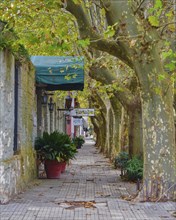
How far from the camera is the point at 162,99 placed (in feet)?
32.4

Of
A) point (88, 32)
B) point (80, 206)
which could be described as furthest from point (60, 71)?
point (80, 206)

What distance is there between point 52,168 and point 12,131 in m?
4.75

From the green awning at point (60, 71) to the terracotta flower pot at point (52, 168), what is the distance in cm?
254

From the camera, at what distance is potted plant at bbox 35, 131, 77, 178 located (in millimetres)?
15164

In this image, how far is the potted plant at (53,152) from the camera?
15164 mm

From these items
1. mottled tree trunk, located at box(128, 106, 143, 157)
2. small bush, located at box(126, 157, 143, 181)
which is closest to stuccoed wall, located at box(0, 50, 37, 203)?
small bush, located at box(126, 157, 143, 181)

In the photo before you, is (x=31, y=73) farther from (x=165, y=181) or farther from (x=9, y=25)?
(x=165, y=181)

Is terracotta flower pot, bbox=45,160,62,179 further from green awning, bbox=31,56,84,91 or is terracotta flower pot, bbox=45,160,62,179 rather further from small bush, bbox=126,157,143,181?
green awning, bbox=31,56,84,91

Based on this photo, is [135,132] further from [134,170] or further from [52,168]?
[52,168]

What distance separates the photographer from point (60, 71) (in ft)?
48.7

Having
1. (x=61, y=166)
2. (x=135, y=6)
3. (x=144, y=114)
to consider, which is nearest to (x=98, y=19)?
(x=61, y=166)

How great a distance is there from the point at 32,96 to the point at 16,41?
5.02 meters

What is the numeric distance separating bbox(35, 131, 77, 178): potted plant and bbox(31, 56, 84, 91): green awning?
6.10 ft

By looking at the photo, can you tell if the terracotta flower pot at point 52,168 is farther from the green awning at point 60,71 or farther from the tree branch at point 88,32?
the tree branch at point 88,32
